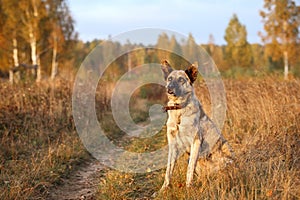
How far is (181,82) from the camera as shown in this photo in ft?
12.2

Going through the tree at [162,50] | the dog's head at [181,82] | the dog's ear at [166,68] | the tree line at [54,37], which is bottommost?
the dog's head at [181,82]

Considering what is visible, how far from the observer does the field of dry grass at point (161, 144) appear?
3339 mm

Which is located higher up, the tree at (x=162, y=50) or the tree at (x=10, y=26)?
the tree at (x=10, y=26)

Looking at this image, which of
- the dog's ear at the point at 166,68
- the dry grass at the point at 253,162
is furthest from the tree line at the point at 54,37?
the dog's ear at the point at 166,68

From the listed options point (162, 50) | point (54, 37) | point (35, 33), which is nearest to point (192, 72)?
point (162, 50)

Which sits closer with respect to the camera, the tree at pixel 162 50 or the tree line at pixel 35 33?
the tree at pixel 162 50

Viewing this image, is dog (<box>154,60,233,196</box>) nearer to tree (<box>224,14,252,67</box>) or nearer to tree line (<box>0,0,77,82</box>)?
tree line (<box>0,0,77,82</box>)

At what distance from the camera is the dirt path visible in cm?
420

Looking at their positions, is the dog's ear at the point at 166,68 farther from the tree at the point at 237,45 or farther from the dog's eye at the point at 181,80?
the tree at the point at 237,45

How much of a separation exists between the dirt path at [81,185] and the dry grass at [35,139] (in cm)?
14

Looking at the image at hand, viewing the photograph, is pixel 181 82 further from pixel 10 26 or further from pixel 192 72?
pixel 10 26

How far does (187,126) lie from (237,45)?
99.3 ft

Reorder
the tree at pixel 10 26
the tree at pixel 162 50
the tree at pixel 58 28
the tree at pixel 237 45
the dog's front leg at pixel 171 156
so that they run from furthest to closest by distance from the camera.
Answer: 1. the tree at pixel 237 45
2. the tree at pixel 58 28
3. the tree at pixel 10 26
4. the tree at pixel 162 50
5. the dog's front leg at pixel 171 156

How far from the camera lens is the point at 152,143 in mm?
7023
